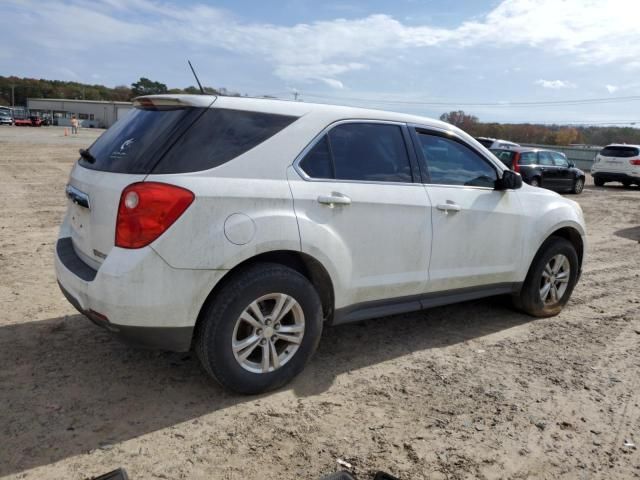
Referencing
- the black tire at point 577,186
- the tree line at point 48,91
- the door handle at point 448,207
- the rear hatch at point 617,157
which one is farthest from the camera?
the tree line at point 48,91

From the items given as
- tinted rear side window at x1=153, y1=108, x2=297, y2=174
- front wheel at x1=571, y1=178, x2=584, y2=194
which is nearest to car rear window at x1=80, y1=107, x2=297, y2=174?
tinted rear side window at x1=153, y1=108, x2=297, y2=174

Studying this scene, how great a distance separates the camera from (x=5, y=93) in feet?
395

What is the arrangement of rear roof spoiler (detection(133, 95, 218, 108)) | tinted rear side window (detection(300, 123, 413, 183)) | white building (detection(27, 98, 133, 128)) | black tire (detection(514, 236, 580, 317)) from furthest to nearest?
1. white building (detection(27, 98, 133, 128))
2. black tire (detection(514, 236, 580, 317))
3. tinted rear side window (detection(300, 123, 413, 183))
4. rear roof spoiler (detection(133, 95, 218, 108))

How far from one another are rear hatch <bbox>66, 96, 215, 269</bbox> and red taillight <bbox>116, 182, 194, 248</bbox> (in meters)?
0.09

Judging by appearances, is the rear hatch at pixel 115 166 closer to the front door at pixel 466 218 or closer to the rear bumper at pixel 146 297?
the rear bumper at pixel 146 297

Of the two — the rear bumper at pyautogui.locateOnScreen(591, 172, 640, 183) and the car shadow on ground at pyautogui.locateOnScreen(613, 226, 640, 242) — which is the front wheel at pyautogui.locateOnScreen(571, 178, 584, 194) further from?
the car shadow on ground at pyautogui.locateOnScreen(613, 226, 640, 242)

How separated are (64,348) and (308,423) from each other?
198 cm

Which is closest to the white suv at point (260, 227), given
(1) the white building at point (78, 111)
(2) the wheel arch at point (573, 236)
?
(2) the wheel arch at point (573, 236)

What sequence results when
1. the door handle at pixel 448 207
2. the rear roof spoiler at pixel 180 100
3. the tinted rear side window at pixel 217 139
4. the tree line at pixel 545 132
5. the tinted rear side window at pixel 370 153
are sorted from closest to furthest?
the tinted rear side window at pixel 217 139, the rear roof spoiler at pixel 180 100, the tinted rear side window at pixel 370 153, the door handle at pixel 448 207, the tree line at pixel 545 132

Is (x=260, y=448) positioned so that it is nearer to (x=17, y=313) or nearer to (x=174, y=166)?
(x=174, y=166)

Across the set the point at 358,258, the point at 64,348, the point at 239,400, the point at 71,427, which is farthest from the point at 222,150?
the point at 64,348

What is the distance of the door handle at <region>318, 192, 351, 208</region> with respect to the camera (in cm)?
328

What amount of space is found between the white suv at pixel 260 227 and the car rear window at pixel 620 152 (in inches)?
781

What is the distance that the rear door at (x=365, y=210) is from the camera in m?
3.28
